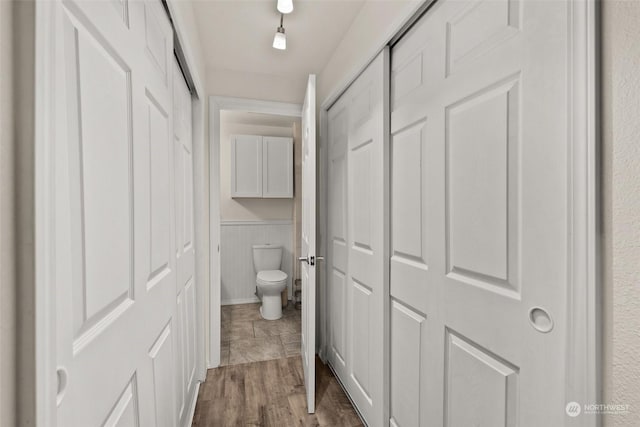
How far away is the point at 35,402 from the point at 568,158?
1.04 meters

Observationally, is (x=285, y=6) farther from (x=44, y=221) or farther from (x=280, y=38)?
(x=44, y=221)

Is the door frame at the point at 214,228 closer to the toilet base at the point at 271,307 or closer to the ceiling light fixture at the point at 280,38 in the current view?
the ceiling light fixture at the point at 280,38

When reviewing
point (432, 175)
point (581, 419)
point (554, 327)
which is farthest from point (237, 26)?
point (581, 419)

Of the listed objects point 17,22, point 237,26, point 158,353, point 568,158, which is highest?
point 237,26

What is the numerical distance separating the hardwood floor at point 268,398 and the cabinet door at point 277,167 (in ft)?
6.61

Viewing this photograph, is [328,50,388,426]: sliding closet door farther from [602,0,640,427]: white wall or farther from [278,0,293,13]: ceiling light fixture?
[602,0,640,427]: white wall

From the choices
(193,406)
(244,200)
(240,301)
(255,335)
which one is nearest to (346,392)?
(193,406)

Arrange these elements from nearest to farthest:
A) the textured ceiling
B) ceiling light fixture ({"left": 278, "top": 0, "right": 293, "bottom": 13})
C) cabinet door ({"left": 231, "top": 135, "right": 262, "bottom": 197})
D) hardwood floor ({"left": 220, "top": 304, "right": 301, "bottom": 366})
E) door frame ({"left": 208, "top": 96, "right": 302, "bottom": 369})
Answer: ceiling light fixture ({"left": 278, "top": 0, "right": 293, "bottom": 13}) → the textured ceiling → door frame ({"left": 208, "top": 96, "right": 302, "bottom": 369}) → hardwood floor ({"left": 220, "top": 304, "right": 301, "bottom": 366}) → cabinet door ({"left": 231, "top": 135, "right": 262, "bottom": 197})

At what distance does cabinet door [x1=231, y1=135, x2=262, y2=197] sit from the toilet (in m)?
0.72

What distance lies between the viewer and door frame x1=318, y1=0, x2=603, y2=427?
622 millimetres

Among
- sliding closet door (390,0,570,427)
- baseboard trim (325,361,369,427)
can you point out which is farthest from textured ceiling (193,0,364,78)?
baseboard trim (325,361,369,427)

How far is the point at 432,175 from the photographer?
1.15m

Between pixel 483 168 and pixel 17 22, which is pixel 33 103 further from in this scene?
pixel 483 168

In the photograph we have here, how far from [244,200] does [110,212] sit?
3.18 metres
